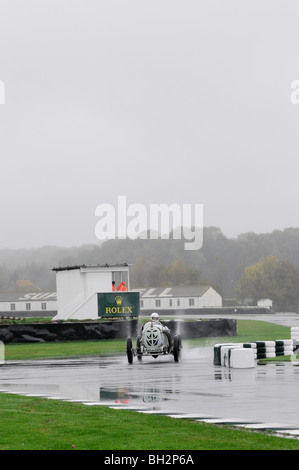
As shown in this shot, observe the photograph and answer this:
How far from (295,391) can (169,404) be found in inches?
122

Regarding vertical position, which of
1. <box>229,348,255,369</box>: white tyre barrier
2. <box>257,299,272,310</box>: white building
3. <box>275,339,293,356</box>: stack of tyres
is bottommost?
<box>257,299,272,310</box>: white building

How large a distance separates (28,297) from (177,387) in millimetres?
131350

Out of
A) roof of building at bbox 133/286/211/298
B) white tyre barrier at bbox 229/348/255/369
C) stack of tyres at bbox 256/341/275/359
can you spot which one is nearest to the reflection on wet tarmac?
white tyre barrier at bbox 229/348/255/369

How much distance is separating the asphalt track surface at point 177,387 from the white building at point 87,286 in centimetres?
2098

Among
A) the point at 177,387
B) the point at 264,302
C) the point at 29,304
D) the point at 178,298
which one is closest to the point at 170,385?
the point at 177,387

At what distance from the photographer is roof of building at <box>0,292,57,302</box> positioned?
455 ft

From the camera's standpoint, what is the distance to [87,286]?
5412cm

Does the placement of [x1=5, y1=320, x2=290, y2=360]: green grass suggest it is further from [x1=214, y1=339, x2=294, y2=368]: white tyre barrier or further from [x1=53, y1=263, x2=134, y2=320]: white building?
[x1=53, y1=263, x2=134, y2=320]: white building

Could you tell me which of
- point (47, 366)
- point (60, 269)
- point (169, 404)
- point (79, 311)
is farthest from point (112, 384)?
point (60, 269)

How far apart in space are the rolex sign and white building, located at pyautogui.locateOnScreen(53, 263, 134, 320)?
3.52 ft

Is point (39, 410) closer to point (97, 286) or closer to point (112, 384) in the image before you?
point (112, 384)

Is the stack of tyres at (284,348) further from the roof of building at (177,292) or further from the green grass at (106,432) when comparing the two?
the roof of building at (177,292)

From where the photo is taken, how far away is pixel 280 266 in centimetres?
19162
